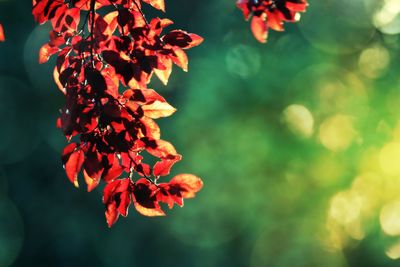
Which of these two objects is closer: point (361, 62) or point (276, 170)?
point (276, 170)

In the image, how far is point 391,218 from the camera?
35.8ft

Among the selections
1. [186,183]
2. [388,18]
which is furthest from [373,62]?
[186,183]

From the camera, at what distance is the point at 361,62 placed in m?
11.5

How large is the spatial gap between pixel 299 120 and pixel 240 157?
5.71 feet

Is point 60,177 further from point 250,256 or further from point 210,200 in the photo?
point 250,256

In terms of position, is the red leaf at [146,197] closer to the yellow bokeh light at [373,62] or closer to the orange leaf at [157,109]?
the orange leaf at [157,109]

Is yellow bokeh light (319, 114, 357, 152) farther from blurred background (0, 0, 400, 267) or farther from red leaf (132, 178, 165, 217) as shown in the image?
red leaf (132, 178, 165, 217)

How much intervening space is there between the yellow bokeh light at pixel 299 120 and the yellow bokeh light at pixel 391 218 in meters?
2.54

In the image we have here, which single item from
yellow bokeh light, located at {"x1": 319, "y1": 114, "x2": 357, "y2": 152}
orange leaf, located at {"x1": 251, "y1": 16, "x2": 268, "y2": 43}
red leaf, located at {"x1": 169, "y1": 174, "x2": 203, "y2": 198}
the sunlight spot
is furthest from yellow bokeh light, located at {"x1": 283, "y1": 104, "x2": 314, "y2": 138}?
red leaf, located at {"x1": 169, "y1": 174, "x2": 203, "y2": 198}

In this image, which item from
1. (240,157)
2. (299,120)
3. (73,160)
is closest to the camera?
(73,160)

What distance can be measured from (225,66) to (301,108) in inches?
83.2

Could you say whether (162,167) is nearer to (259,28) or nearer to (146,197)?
(146,197)

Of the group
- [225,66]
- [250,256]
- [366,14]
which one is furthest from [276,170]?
[366,14]

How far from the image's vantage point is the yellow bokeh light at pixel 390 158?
11.1 metres
